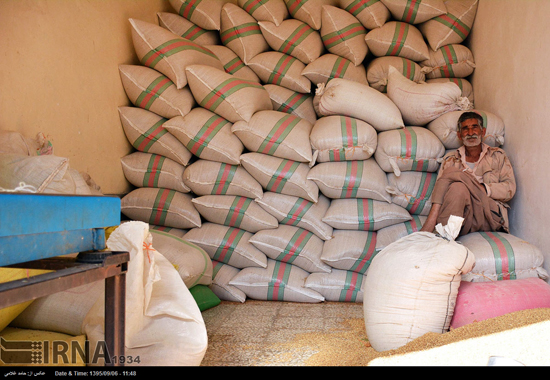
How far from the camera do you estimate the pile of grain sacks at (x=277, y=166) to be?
2.66 m

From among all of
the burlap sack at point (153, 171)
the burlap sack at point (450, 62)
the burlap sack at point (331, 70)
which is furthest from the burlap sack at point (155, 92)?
the burlap sack at point (450, 62)

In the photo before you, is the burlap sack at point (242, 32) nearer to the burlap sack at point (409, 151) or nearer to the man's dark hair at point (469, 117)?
the burlap sack at point (409, 151)

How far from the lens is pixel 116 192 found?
9.49 feet

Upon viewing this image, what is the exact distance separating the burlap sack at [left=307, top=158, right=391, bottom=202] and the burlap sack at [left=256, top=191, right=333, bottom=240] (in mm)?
145

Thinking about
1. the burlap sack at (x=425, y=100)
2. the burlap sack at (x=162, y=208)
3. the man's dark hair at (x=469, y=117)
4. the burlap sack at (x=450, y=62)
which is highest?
the burlap sack at (x=450, y=62)

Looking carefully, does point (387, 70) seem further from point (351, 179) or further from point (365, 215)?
point (365, 215)

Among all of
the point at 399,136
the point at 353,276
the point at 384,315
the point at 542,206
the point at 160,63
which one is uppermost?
the point at 160,63

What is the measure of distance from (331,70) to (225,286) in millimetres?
1570

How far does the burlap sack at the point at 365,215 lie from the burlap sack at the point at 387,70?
0.91 metres

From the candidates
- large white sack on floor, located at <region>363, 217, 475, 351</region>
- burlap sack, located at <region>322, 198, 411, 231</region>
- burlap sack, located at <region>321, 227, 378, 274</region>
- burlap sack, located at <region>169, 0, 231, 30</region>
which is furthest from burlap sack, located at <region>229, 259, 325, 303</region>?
burlap sack, located at <region>169, 0, 231, 30</region>

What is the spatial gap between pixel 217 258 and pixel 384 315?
120 centimetres

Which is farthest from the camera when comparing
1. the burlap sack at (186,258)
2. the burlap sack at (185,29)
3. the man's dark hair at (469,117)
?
the burlap sack at (185,29)

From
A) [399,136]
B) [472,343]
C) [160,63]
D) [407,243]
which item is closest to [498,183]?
[399,136]

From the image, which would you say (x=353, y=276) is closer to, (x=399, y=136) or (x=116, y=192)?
(x=399, y=136)
